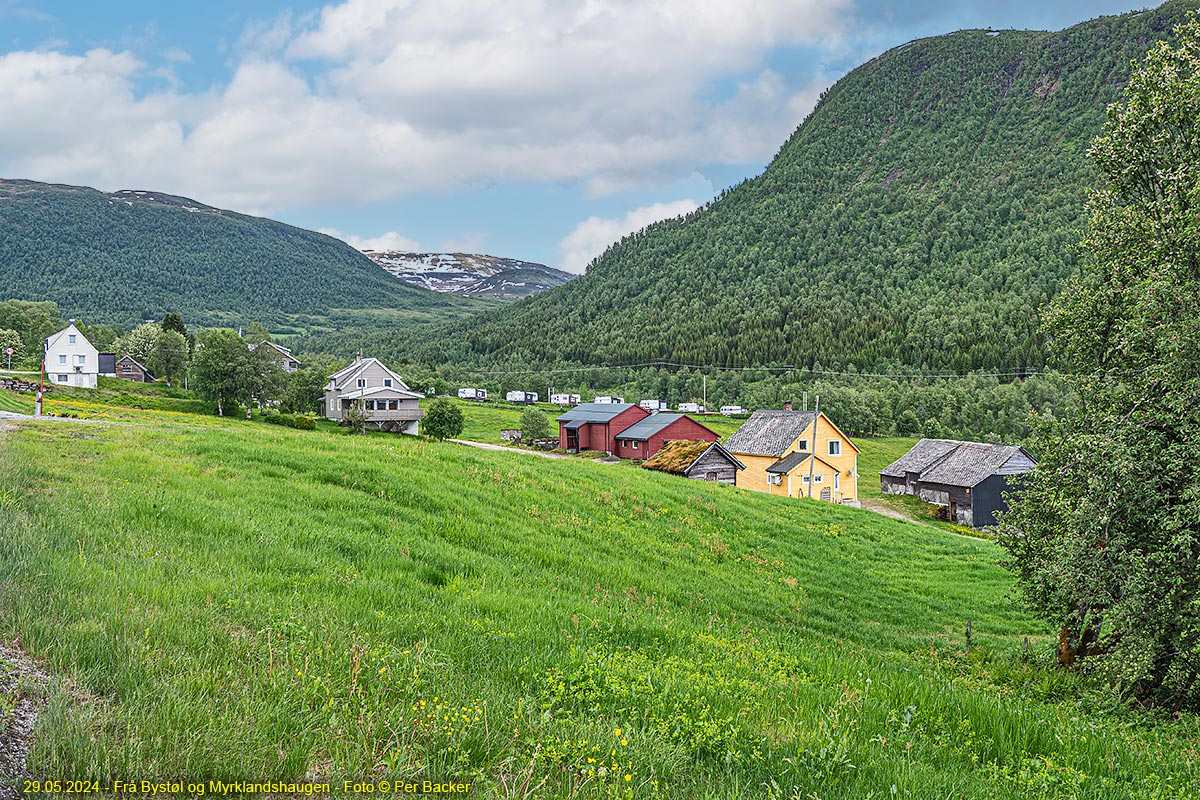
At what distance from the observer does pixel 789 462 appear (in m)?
53.8

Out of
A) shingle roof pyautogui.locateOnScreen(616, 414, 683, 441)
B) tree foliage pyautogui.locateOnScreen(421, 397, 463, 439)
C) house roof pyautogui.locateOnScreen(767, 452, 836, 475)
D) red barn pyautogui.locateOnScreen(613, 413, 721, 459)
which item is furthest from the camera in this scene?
shingle roof pyautogui.locateOnScreen(616, 414, 683, 441)

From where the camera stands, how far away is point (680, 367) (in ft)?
534

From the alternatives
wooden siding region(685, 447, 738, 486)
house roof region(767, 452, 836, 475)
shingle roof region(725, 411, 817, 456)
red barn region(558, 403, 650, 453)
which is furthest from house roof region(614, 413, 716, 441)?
house roof region(767, 452, 836, 475)

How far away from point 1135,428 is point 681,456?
48496 mm

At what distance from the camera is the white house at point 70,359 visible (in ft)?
263

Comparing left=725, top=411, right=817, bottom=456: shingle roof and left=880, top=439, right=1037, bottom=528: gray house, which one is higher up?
left=725, top=411, right=817, bottom=456: shingle roof

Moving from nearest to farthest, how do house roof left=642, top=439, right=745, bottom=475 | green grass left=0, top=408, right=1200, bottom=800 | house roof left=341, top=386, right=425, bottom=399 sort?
1. green grass left=0, top=408, right=1200, bottom=800
2. house roof left=642, top=439, right=745, bottom=475
3. house roof left=341, top=386, right=425, bottom=399

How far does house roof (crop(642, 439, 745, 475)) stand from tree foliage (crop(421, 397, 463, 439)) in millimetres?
17630

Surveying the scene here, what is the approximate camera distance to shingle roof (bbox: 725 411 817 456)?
5525 cm

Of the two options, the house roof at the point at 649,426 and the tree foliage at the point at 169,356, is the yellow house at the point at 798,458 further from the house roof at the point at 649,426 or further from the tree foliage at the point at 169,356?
the tree foliage at the point at 169,356

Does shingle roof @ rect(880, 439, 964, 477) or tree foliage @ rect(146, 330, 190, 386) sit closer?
shingle roof @ rect(880, 439, 964, 477)

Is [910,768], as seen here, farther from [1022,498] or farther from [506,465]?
[506,465]

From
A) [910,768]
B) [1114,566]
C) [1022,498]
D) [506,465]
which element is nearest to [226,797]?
[910,768]

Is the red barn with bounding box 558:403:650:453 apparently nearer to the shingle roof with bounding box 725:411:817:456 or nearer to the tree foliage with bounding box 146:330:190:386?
the shingle roof with bounding box 725:411:817:456
